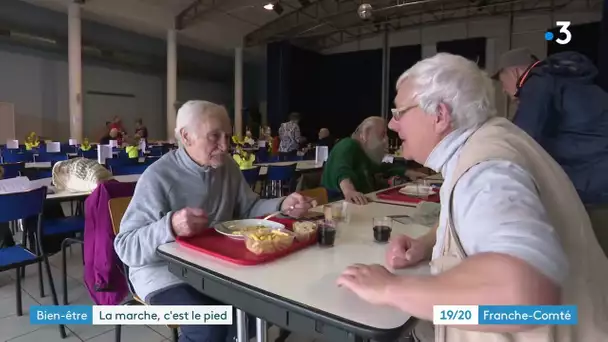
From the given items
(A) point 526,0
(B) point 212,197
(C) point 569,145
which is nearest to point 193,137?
(B) point 212,197

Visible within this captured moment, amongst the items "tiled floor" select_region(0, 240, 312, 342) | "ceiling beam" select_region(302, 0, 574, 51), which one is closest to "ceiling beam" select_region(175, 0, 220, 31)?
"ceiling beam" select_region(302, 0, 574, 51)

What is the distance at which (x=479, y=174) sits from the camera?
2.65 ft

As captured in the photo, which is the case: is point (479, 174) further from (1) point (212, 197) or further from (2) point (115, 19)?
(2) point (115, 19)

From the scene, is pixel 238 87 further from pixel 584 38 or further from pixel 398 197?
pixel 398 197

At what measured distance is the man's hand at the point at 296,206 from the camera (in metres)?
1.88

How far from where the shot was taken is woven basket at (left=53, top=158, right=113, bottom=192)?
284 centimetres

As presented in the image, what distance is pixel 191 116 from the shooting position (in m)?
1.76

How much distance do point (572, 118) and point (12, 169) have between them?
4756 millimetres

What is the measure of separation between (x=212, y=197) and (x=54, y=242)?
184 centimetres

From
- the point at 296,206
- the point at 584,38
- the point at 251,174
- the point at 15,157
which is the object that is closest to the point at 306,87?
the point at 584,38

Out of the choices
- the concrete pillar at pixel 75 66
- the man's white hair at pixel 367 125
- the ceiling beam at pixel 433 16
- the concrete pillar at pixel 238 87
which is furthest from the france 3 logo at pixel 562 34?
the concrete pillar at pixel 75 66

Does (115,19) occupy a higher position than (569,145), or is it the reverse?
(115,19)

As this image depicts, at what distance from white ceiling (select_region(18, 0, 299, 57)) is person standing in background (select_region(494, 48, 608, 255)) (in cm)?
1041
